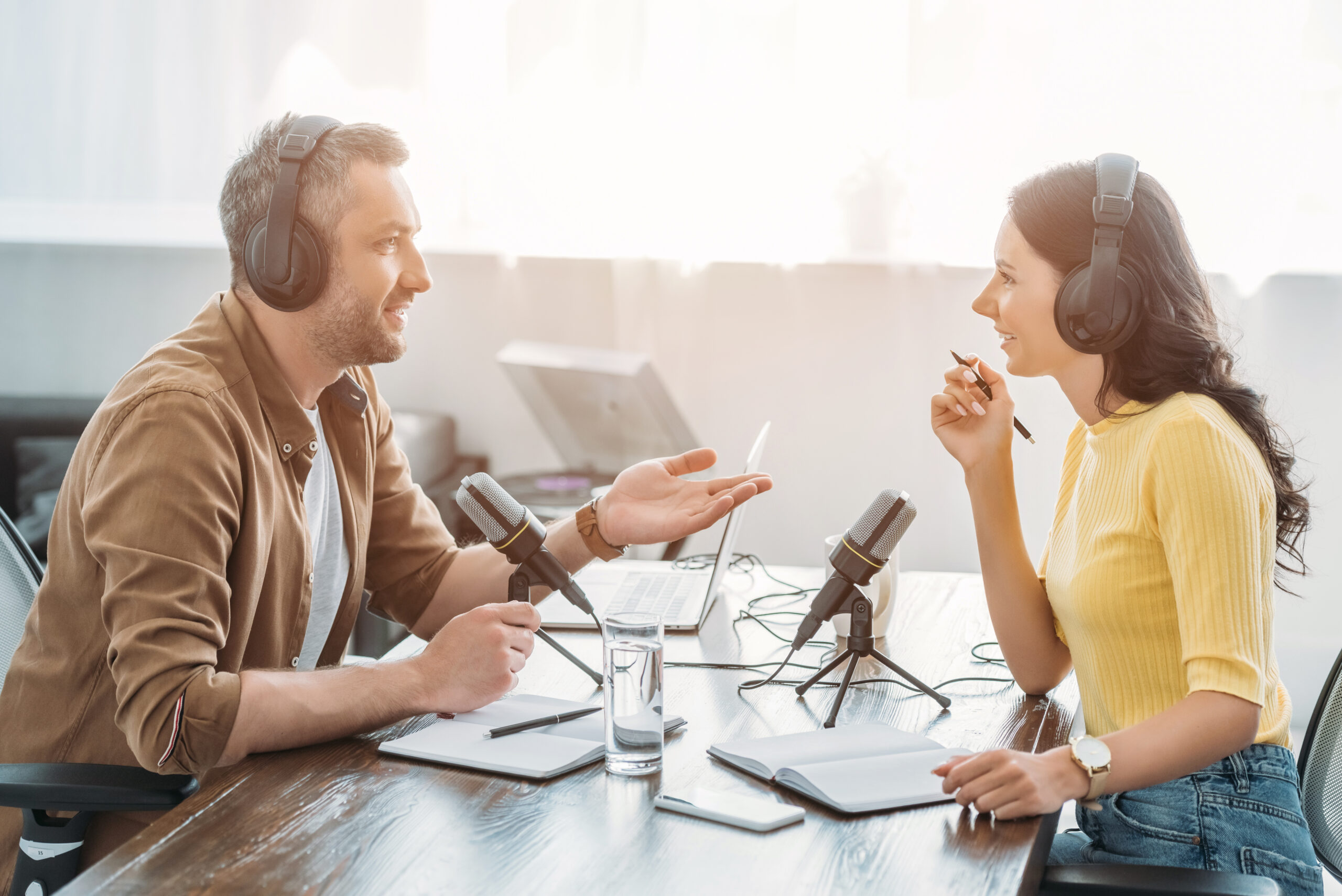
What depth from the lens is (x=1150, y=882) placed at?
2.91ft

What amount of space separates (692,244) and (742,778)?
2054 millimetres

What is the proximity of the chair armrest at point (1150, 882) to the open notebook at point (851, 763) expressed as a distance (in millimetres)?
107

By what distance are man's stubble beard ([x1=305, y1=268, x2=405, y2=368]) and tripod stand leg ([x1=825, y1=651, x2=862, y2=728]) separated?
0.67 m

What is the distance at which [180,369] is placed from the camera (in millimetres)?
1197

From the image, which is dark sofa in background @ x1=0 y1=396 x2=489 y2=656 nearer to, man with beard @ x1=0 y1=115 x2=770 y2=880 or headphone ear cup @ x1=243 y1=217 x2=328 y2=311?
man with beard @ x1=0 y1=115 x2=770 y2=880

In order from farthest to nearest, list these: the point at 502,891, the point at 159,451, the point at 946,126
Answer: the point at 946,126 < the point at 159,451 < the point at 502,891

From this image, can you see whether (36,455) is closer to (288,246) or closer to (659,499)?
(288,246)

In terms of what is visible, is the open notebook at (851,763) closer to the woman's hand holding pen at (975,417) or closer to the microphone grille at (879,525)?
the microphone grille at (879,525)

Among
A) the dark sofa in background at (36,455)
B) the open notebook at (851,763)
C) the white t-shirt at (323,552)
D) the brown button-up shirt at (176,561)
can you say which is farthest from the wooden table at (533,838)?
the dark sofa in background at (36,455)

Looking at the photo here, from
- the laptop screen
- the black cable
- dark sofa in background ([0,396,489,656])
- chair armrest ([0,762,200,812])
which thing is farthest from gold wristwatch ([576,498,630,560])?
dark sofa in background ([0,396,489,656])

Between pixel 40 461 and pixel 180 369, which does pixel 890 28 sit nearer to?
pixel 180 369

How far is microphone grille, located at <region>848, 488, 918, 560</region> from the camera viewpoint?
1.19 metres

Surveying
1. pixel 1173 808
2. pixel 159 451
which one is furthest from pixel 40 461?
pixel 1173 808

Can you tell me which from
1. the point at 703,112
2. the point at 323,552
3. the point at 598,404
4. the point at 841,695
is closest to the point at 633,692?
the point at 841,695
